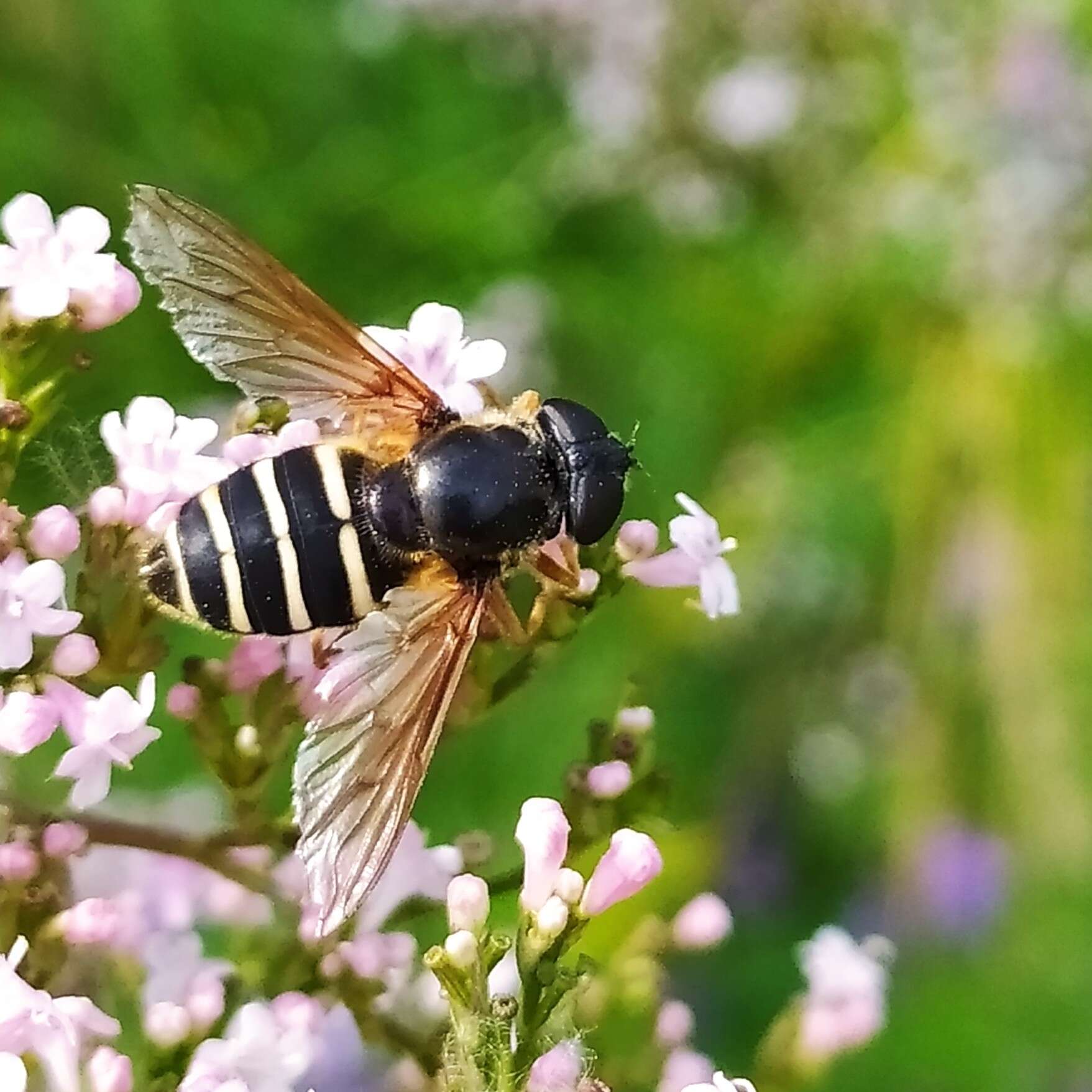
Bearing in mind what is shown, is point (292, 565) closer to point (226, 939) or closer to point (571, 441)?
point (571, 441)

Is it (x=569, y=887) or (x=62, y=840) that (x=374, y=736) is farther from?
(x=62, y=840)

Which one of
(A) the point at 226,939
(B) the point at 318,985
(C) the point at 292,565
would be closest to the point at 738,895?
(A) the point at 226,939

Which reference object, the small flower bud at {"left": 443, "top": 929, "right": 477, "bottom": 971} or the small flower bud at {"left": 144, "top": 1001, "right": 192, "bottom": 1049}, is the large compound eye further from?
the small flower bud at {"left": 144, "top": 1001, "right": 192, "bottom": 1049}

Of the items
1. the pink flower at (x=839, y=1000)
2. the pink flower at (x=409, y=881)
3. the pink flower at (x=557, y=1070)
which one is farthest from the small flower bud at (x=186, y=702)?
the pink flower at (x=839, y=1000)

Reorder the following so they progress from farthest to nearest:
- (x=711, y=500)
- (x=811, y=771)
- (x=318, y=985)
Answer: (x=811, y=771) < (x=711, y=500) < (x=318, y=985)

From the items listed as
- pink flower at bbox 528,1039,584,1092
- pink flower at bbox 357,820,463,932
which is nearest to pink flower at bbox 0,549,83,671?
pink flower at bbox 357,820,463,932

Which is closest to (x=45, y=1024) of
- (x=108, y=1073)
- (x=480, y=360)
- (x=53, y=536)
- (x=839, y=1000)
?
(x=108, y=1073)
